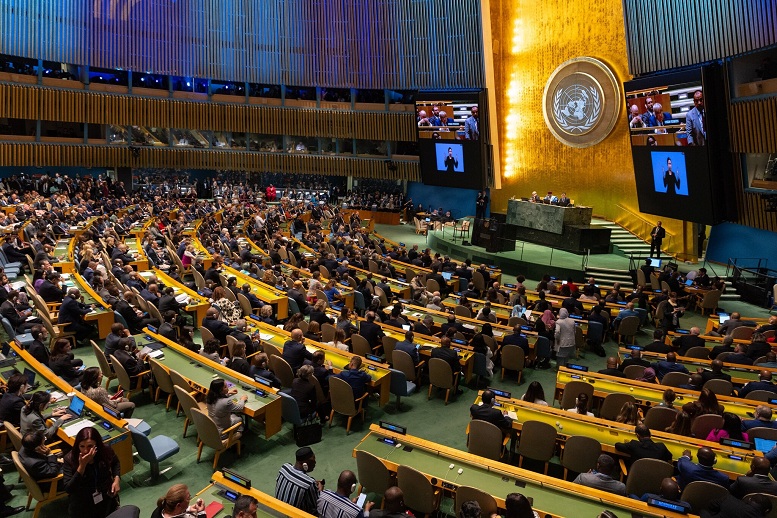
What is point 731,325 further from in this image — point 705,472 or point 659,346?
point 705,472

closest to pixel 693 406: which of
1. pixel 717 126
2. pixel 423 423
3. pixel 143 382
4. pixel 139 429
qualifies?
→ pixel 423 423

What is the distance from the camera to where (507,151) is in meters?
25.7

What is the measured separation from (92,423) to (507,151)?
2248cm

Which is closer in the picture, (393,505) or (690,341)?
(393,505)

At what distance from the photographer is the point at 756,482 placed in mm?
4902

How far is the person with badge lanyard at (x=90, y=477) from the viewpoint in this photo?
15.1 ft

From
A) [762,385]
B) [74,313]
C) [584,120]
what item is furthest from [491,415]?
[584,120]

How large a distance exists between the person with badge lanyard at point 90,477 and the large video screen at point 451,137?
22.1m

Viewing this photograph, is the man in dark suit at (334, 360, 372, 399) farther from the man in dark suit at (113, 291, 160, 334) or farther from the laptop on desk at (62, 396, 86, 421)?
the man in dark suit at (113, 291, 160, 334)

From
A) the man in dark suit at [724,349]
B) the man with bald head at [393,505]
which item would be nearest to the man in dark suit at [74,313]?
the man with bald head at [393,505]

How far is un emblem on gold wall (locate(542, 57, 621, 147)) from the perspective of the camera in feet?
68.9

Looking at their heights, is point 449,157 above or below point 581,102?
below

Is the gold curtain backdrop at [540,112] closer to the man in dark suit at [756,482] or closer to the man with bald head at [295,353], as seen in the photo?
the man with bald head at [295,353]

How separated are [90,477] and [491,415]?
400 cm
